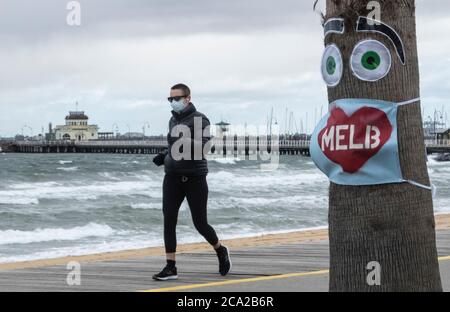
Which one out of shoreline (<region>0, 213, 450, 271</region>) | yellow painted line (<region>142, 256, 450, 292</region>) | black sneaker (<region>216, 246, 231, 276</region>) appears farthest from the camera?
shoreline (<region>0, 213, 450, 271</region>)

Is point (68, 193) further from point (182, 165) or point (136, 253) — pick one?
point (182, 165)

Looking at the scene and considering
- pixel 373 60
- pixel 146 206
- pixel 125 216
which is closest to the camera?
pixel 373 60

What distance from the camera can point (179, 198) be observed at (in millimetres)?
8047

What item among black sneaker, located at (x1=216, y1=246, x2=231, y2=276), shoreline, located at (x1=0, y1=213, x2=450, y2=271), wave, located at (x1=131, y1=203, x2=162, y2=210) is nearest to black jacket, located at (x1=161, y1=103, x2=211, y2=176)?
black sneaker, located at (x1=216, y1=246, x2=231, y2=276)

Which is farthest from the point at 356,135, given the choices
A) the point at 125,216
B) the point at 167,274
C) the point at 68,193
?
the point at 68,193

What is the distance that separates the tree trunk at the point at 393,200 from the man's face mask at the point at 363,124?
1.1 inches

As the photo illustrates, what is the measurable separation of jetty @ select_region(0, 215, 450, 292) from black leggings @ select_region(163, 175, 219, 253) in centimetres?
45

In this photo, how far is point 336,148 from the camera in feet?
14.1

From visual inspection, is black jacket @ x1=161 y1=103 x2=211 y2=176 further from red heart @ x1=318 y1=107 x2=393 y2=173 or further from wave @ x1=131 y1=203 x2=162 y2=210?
Answer: wave @ x1=131 y1=203 x2=162 y2=210

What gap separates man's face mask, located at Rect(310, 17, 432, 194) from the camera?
4152 mm

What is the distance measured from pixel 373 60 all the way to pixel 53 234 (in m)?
20.2

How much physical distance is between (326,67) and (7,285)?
4.43 meters

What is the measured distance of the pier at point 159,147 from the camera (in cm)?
12694
